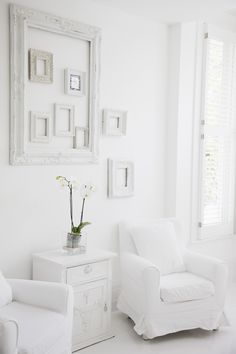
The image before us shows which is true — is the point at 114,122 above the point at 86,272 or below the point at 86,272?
above

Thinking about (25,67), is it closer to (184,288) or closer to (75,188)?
(75,188)

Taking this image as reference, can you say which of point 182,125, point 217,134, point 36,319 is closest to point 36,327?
point 36,319

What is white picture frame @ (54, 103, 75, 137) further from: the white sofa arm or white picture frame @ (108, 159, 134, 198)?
the white sofa arm

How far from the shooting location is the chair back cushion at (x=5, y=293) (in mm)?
2798

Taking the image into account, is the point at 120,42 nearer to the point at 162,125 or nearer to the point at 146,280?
the point at 162,125

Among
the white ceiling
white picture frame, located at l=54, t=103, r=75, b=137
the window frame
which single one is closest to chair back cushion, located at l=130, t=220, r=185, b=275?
the window frame

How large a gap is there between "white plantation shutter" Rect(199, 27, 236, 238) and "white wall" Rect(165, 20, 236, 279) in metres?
0.14

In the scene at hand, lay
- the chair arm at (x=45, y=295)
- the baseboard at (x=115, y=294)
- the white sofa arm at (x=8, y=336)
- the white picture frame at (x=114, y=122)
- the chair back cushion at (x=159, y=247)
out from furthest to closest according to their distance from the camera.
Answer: the baseboard at (x=115, y=294), the white picture frame at (x=114, y=122), the chair back cushion at (x=159, y=247), the chair arm at (x=45, y=295), the white sofa arm at (x=8, y=336)

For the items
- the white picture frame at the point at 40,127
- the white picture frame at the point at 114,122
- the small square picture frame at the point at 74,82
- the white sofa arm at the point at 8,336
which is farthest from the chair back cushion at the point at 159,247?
the white sofa arm at the point at 8,336

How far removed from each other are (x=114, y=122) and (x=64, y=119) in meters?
0.54

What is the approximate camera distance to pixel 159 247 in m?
3.86

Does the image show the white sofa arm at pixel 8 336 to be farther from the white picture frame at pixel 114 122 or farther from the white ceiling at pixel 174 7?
the white ceiling at pixel 174 7

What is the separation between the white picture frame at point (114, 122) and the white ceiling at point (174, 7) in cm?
86

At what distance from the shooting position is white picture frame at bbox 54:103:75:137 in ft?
11.7
